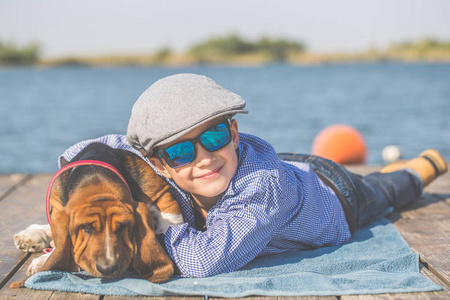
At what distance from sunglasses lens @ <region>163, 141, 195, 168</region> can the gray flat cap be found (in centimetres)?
11

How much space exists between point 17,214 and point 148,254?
2.58 m

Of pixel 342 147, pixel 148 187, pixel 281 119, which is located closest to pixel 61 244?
pixel 148 187

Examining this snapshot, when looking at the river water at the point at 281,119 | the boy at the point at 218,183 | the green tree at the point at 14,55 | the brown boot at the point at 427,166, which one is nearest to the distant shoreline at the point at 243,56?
the green tree at the point at 14,55

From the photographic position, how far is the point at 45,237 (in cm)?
412

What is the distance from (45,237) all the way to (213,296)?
1655 mm

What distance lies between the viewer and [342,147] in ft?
29.9

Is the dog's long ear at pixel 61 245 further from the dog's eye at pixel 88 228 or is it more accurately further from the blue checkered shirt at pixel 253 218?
the blue checkered shirt at pixel 253 218

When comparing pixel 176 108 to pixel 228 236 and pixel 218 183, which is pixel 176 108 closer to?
pixel 218 183

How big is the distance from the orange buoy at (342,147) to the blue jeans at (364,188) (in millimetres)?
3650

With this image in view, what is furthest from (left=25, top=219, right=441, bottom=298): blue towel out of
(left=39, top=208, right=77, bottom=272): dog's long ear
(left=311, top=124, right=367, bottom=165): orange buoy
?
(left=311, top=124, right=367, bottom=165): orange buoy

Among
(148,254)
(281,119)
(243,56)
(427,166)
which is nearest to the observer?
(148,254)

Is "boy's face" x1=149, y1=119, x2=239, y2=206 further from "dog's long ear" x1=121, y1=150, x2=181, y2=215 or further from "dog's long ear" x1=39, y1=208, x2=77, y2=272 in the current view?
"dog's long ear" x1=39, y1=208, x2=77, y2=272

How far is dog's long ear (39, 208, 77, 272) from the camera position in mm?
3045

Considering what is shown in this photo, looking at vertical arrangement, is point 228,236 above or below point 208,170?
below
